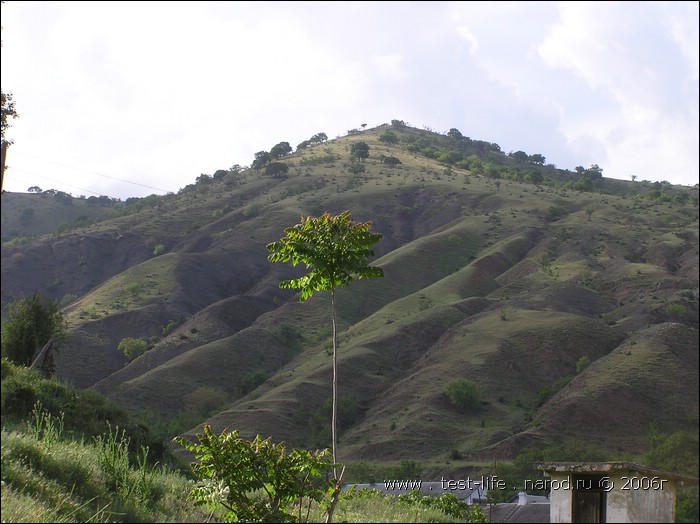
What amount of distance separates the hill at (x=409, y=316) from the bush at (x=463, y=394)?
593 millimetres

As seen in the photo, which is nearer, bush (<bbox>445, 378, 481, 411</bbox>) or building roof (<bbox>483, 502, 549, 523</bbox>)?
building roof (<bbox>483, 502, 549, 523</bbox>)

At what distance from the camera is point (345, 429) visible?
51.8 m

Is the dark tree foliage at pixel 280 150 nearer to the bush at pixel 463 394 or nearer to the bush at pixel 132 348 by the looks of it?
the bush at pixel 132 348

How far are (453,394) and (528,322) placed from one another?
39.7 ft

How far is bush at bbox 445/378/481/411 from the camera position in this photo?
49281mm

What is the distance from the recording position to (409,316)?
64812 mm

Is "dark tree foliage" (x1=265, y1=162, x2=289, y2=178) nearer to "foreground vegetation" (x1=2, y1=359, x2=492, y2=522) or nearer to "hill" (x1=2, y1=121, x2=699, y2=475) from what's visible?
"hill" (x1=2, y1=121, x2=699, y2=475)

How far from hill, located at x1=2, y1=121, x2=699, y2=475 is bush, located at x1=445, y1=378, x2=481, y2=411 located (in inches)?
23.3

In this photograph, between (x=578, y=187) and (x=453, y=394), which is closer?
(x=453, y=394)

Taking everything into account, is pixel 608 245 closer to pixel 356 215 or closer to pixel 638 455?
pixel 356 215

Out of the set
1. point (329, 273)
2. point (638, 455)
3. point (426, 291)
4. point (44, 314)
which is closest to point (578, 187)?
point (426, 291)

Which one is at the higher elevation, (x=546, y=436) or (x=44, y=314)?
(x=44, y=314)

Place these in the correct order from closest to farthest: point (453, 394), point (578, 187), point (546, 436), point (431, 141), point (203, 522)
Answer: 1. point (203, 522)
2. point (546, 436)
3. point (453, 394)
4. point (578, 187)
5. point (431, 141)

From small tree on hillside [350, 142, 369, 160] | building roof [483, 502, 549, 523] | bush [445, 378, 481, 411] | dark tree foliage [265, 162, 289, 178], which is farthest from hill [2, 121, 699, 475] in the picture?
building roof [483, 502, 549, 523]
